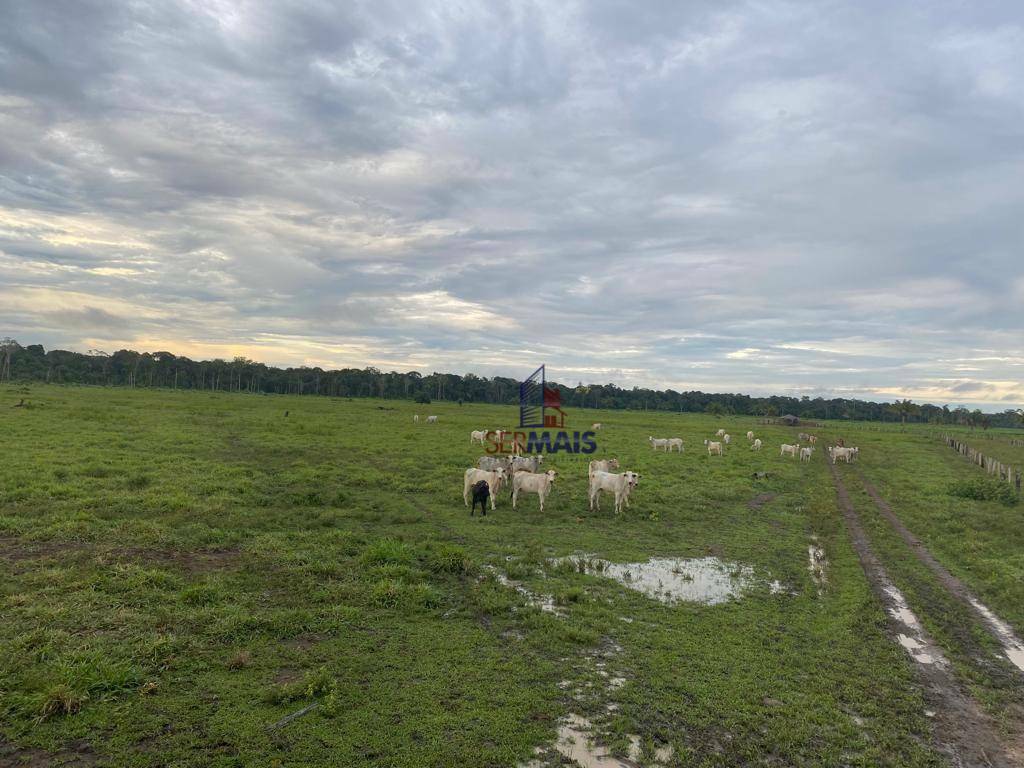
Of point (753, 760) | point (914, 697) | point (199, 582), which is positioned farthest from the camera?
point (199, 582)

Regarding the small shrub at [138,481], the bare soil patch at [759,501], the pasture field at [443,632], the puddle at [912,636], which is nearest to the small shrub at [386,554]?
the pasture field at [443,632]

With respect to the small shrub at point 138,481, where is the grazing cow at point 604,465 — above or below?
above

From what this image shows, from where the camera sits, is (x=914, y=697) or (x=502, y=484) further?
(x=502, y=484)

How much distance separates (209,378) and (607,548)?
132 m

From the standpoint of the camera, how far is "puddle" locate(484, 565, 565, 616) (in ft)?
30.6

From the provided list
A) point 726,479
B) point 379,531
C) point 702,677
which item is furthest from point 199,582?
point 726,479

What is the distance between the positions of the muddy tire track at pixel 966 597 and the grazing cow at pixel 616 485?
300 inches

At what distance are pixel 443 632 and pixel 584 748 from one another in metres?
3.14

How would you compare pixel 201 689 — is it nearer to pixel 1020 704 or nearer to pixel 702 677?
pixel 702 677

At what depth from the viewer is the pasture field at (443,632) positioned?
226 inches

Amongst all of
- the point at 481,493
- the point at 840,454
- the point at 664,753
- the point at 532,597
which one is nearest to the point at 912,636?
the point at 664,753

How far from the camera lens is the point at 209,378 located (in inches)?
4899

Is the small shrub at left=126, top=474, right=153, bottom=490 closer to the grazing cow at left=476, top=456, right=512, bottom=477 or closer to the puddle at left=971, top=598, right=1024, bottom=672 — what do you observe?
the grazing cow at left=476, top=456, right=512, bottom=477

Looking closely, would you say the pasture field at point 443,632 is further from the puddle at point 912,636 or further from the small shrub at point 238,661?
the puddle at point 912,636
